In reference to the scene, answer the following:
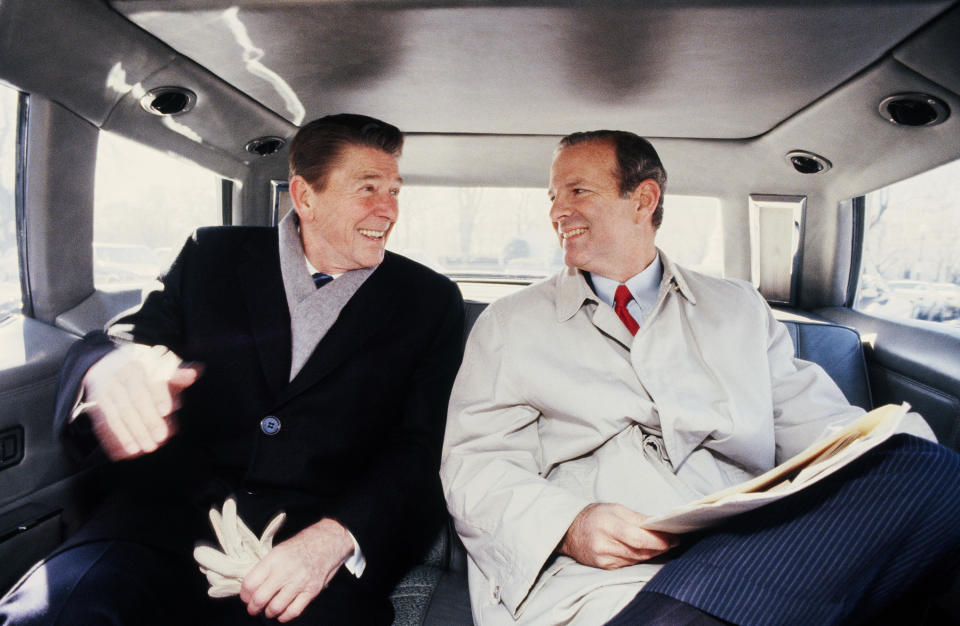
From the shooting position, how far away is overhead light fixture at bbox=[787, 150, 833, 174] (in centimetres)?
235

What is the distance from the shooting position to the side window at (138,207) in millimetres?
2058

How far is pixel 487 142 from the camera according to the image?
2.57 m

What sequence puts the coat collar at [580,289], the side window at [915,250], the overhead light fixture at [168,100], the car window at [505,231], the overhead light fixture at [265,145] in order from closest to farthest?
the coat collar at [580,289] < the overhead light fixture at [168,100] < the side window at [915,250] < the overhead light fixture at [265,145] < the car window at [505,231]

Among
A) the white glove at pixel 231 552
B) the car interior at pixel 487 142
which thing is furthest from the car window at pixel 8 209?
the white glove at pixel 231 552

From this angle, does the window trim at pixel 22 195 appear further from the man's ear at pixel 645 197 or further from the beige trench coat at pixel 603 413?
the man's ear at pixel 645 197

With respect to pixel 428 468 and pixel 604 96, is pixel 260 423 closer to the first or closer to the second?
pixel 428 468

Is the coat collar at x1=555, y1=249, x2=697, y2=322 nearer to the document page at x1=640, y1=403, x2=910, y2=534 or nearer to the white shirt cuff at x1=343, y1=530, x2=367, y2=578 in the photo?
the document page at x1=640, y1=403, x2=910, y2=534

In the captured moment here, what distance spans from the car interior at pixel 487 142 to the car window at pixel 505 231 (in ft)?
0.05

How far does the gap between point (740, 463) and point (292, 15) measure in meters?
1.83

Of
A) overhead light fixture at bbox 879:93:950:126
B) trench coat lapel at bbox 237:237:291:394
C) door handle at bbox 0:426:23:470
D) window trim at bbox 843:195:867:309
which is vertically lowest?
door handle at bbox 0:426:23:470

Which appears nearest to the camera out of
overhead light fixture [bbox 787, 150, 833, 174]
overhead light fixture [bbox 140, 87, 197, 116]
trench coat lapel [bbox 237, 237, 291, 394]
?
trench coat lapel [bbox 237, 237, 291, 394]

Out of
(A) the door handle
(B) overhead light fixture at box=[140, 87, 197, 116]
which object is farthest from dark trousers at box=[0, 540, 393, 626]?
(B) overhead light fixture at box=[140, 87, 197, 116]

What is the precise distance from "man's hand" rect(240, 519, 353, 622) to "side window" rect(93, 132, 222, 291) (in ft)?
4.04

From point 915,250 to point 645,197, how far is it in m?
1.34
